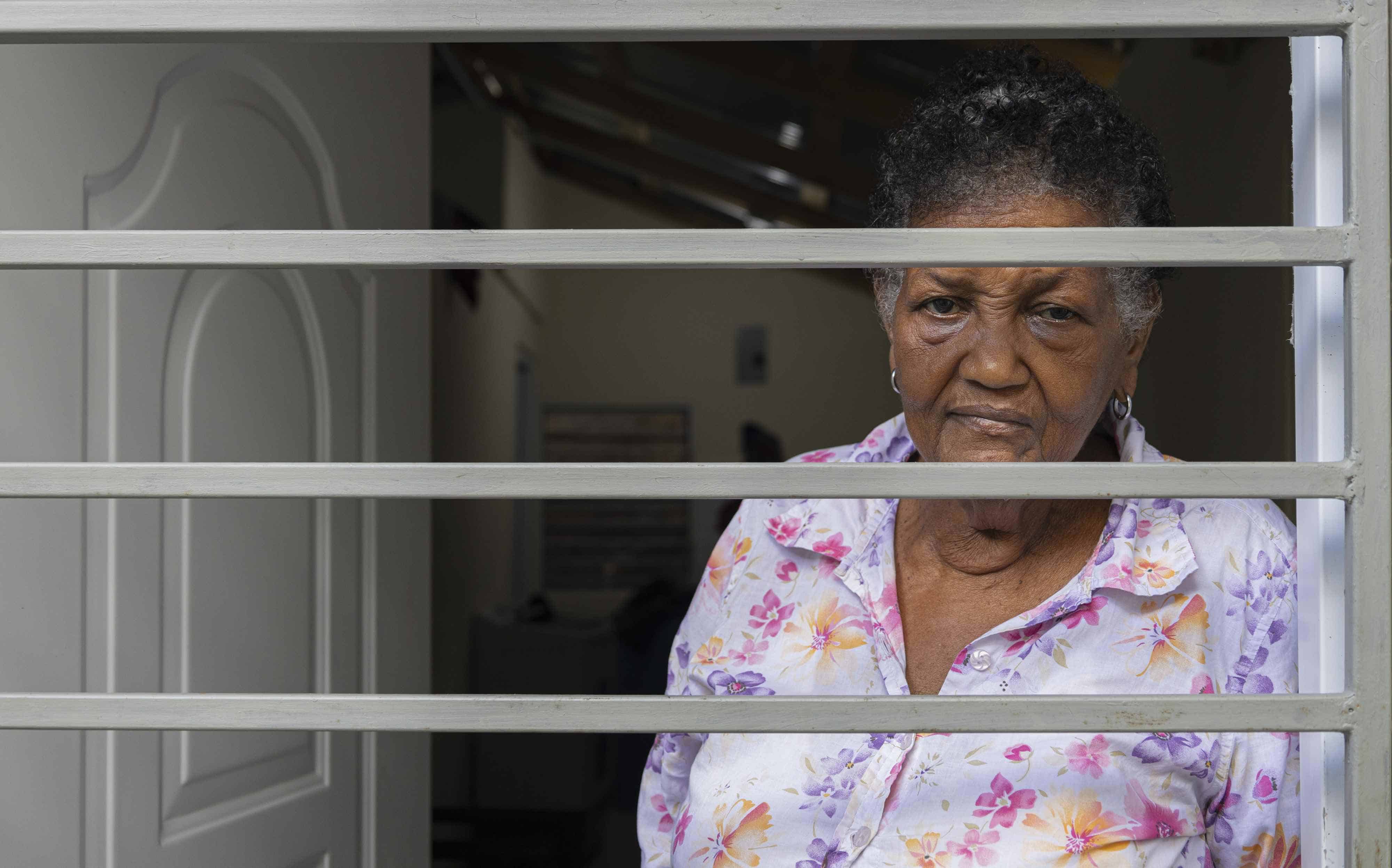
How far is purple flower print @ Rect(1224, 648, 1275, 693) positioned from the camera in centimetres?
92

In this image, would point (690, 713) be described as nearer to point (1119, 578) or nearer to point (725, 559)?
point (1119, 578)

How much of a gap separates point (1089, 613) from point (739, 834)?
0.39m

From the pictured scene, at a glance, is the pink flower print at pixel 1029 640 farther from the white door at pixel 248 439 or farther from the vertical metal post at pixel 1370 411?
the white door at pixel 248 439

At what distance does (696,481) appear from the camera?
66cm

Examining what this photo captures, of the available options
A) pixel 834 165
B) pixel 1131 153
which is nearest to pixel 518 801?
pixel 834 165

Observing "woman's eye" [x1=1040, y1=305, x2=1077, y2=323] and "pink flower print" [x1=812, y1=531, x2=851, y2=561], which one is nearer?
"woman's eye" [x1=1040, y1=305, x2=1077, y2=323]

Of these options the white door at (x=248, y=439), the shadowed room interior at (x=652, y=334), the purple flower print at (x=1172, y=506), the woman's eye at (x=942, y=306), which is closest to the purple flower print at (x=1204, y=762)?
the purple flower print at (x=1172, y=506)

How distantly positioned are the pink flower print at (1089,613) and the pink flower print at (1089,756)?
10 centimetres

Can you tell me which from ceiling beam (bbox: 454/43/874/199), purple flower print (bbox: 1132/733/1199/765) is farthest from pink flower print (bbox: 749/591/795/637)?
ceiling beam (bbox: 454/43/874/199)

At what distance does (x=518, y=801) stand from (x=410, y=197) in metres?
3.57

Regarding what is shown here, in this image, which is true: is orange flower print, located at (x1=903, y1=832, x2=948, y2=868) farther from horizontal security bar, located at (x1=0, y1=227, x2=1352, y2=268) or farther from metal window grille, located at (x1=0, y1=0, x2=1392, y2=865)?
horizontal security bar, located at (x1=0, y1=227, x2=1352, y2=268)

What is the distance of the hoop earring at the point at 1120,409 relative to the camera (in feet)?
3.66

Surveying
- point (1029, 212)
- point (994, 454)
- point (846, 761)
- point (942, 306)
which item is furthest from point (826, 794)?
point (1029, 212)

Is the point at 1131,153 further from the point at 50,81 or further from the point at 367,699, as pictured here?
the point at 50,81
